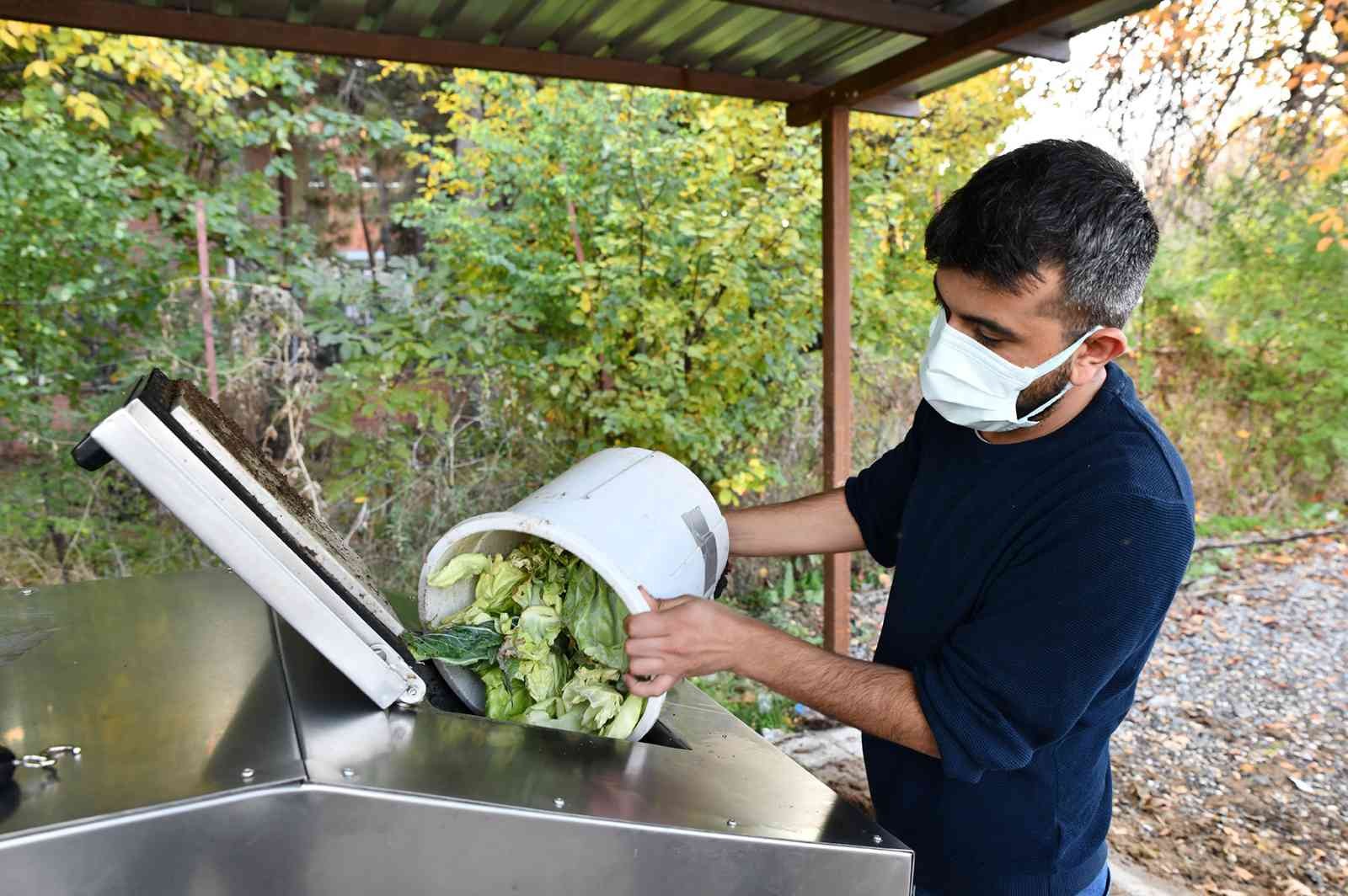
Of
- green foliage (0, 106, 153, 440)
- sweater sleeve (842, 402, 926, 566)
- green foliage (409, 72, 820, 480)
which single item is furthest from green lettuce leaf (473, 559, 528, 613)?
green foliage (0, 106, 153, 440)

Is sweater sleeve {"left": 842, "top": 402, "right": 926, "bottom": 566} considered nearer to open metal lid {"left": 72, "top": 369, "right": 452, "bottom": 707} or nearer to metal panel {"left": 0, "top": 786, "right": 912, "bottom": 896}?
metal panel {"left": 0, "top": 786, "right": 912, "bottom": 896}

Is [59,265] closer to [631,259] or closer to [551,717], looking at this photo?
[631,259]

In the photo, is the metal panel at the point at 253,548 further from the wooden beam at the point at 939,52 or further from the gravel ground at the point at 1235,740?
the gravel ground at the point at 1235,740

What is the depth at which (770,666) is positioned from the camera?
160cm

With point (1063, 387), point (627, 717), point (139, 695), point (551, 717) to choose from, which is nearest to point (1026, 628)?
point (1063, 387)

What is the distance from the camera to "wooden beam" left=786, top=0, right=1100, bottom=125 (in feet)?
10.1

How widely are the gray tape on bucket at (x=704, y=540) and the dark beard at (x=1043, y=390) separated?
56 centimetres

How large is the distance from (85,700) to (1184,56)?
27.8ft

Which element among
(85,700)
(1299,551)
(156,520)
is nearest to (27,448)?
(156,520)

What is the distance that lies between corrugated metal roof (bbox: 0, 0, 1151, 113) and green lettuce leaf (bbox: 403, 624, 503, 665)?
2.13m

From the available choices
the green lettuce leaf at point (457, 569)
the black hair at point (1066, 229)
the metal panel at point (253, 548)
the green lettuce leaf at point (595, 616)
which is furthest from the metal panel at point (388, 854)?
the black hair at point (1066, 229)

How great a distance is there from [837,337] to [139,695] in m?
3.30

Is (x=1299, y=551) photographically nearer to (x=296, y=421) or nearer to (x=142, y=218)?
(x=296, y=421)

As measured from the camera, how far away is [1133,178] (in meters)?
1.54
